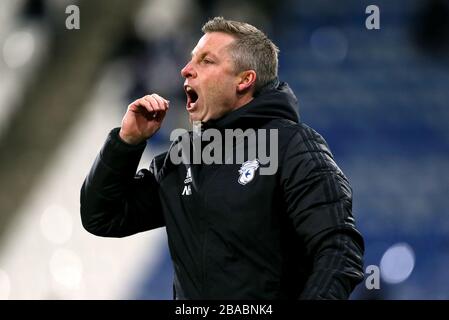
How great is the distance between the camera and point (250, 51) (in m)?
1.62

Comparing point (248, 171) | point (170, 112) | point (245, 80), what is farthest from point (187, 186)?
point (170, 112)

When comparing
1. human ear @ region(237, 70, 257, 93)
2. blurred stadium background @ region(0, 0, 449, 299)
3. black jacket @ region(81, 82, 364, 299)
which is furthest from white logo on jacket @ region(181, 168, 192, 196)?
blurred stadium background @ region(0, 0, 449, 299)

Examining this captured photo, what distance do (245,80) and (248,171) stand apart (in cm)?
24

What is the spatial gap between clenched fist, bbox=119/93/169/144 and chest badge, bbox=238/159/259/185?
0.69 ft

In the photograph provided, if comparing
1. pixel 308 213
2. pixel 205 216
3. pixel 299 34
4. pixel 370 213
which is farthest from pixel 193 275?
pixel 299 34

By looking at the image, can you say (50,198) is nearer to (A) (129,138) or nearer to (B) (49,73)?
(B) (49,73)

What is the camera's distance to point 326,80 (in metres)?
3.38

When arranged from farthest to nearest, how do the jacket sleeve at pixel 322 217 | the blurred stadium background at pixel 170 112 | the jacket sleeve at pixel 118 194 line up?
the blurred stadium background at pixel 170 112
the jacket sleeve at pixel 118 194
the jacket sleeve at pixel 322 217

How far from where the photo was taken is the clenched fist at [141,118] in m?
1.53

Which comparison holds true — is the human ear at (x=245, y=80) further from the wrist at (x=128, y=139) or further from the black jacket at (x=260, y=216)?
the wrist at (x=128, y=139)

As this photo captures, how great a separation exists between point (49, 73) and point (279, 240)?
2.24m

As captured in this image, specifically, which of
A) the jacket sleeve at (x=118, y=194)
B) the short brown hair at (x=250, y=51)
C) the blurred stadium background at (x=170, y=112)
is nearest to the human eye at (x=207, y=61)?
the short brown hair at (x=250, y=51)

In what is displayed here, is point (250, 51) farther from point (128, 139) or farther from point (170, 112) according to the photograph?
point (170, 112)

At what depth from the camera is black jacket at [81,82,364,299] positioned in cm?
131
